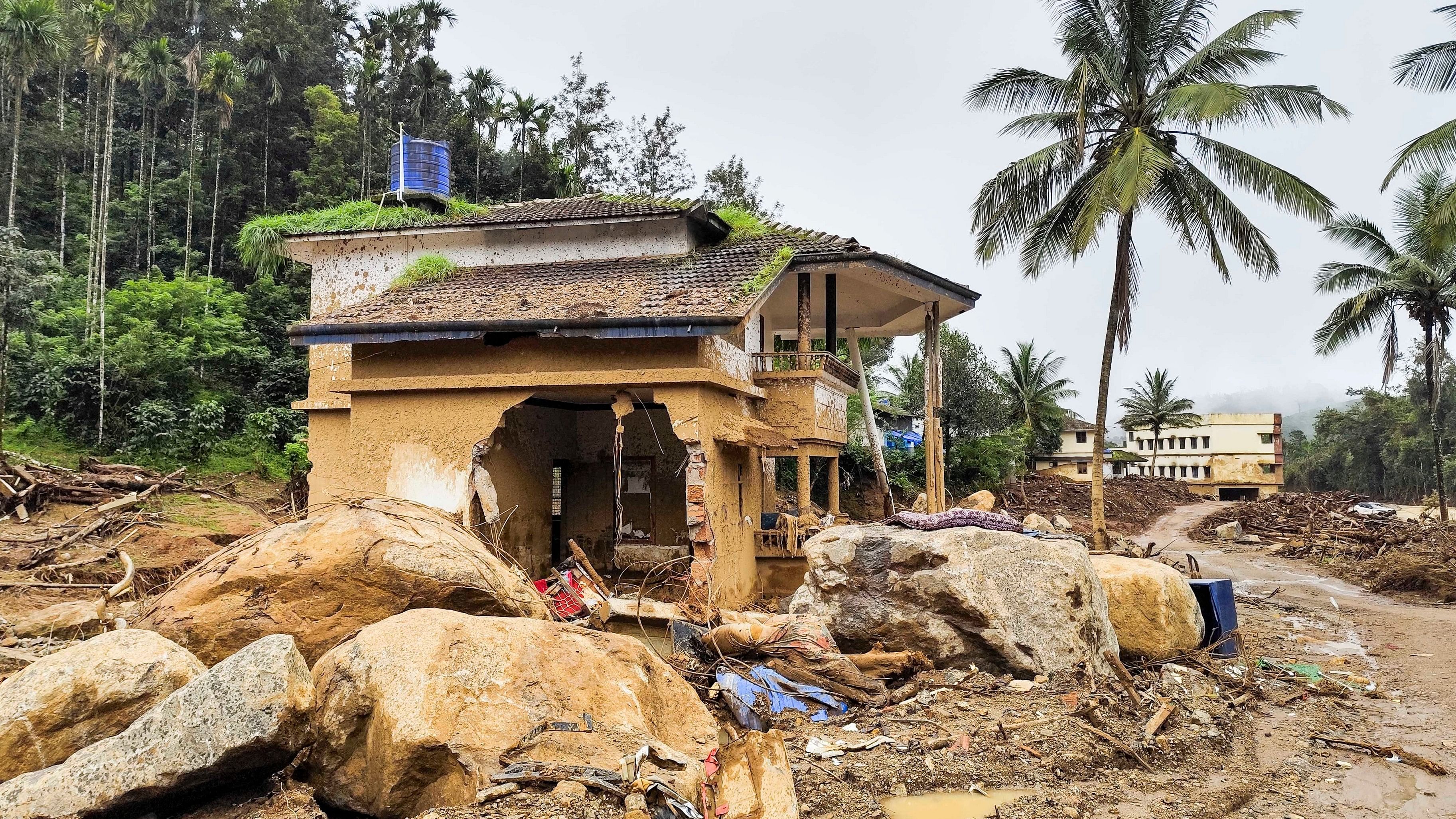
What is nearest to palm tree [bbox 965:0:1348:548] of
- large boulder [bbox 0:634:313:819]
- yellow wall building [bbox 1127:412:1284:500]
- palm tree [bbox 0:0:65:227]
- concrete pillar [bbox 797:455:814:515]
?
concrete pillar [bbox 797:455:814:515]

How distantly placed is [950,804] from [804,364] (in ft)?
28.5

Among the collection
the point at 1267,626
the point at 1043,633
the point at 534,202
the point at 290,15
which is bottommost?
the point at 1267,626

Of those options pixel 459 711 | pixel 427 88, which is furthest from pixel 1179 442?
pixel 459 711

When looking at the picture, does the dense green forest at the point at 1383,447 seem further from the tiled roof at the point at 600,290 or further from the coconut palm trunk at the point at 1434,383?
the tiled roof at the point at 600,290

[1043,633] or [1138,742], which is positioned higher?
[1043,633]

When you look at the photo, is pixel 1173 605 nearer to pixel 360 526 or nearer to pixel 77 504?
pixel 360 526

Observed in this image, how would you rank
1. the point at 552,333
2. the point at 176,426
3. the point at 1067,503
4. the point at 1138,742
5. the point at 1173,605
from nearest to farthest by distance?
1. the point at 1138,742
2. the point at 1173,605
3. the point at 552,333
4. the point at 176,426
5. the point at 1067,503

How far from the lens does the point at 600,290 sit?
13.2 m

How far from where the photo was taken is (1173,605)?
405 inches

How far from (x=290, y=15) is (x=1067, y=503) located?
46.0m

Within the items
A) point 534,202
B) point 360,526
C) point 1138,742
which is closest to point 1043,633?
point 1138,742

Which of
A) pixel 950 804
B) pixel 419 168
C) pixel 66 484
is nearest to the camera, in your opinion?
pixel 950 804

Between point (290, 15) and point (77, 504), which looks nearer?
point (77, 504)

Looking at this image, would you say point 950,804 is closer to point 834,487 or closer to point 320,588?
point 320,588
